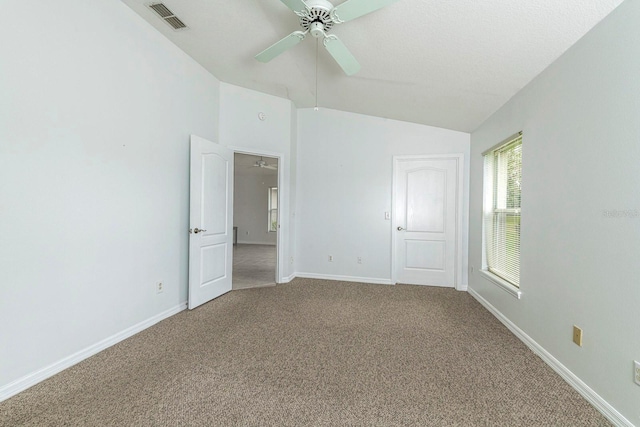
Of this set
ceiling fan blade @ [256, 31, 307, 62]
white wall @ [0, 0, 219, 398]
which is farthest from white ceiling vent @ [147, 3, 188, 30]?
ceiling fan blade @ [256, 31, 307, 62]

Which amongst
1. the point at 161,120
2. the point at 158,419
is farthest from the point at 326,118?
the point at 158,419

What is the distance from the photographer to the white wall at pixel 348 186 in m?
4.47

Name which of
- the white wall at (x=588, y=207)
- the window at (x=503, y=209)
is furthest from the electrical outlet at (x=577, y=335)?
the window at (x=503, y=209)

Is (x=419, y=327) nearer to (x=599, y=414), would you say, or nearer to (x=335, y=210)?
(x=599, y=414)

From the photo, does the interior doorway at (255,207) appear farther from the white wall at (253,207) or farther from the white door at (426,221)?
the white door at (426,221)

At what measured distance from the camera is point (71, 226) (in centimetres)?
209

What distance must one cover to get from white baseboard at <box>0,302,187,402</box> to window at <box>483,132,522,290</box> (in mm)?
3555

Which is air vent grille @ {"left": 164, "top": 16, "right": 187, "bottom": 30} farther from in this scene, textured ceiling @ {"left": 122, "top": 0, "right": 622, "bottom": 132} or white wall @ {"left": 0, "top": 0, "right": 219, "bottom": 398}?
white wall @ {"left": 0, "top": 0, "right": 219, "bottom": 398}

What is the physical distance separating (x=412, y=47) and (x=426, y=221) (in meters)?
2.63

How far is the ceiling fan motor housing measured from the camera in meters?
1.86

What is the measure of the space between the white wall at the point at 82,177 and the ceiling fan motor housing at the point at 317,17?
1.64 meters

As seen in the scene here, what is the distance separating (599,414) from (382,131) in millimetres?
3781

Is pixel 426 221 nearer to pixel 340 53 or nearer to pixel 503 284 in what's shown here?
pixel 503 284

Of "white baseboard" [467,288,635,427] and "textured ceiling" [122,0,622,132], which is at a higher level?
"textured ceiling" [122,0,622,132]
